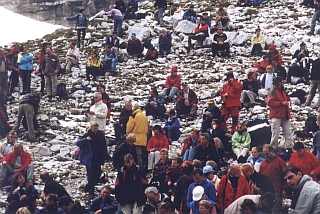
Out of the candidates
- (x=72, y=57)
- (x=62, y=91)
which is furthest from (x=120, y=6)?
(x=62, y=91)

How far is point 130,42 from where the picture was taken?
3025 centimetres

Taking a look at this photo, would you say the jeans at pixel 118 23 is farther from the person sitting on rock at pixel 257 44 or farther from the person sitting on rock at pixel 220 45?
the person sitting on rock at pixel 257 44

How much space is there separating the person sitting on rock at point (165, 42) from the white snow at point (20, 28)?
55.2 feet

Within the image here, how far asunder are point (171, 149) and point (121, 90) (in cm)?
739

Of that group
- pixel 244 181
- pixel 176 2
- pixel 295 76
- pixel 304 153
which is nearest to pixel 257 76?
pixel 295 76

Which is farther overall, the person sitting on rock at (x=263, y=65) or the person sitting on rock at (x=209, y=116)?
the person sitting on rock at (x=263, y=65)

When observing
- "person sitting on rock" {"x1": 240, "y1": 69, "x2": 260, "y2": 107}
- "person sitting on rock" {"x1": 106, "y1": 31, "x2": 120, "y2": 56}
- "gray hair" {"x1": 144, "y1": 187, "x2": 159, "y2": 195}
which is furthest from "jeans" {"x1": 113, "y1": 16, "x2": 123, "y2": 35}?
"gray hair" {"x1": 144, "y1": 187, "x2": 159, "y2": 195}

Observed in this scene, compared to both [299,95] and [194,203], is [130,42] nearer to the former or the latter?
[299,95]

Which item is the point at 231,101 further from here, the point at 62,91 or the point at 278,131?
the point at 62,91

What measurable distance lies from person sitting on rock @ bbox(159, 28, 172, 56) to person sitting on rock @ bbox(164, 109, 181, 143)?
1039 cm

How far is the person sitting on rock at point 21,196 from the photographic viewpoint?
1454 centimetres

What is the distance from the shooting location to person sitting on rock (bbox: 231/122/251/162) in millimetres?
17808

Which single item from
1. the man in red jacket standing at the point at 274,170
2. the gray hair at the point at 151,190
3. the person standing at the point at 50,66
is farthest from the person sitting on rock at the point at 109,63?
the man in red jacket standing at the point at 274,170

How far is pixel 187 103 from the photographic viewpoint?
22031 millimetres
